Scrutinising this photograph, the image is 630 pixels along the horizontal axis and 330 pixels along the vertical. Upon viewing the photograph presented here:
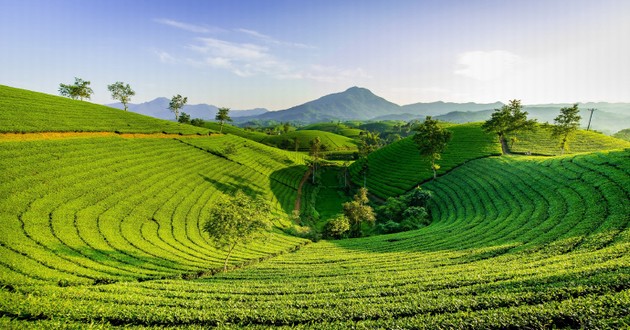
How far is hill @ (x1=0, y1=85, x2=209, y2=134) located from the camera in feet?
174

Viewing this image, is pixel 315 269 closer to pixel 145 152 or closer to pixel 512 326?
pixel 512 326

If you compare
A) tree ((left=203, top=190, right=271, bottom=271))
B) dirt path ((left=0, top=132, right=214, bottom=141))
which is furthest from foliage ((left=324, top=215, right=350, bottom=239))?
dirt path ((left=0, top=132, right=214, bottom=141))

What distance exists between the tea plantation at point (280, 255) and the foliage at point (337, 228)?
803 centimetres

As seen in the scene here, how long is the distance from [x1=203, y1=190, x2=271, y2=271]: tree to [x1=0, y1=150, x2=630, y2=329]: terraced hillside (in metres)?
4.09

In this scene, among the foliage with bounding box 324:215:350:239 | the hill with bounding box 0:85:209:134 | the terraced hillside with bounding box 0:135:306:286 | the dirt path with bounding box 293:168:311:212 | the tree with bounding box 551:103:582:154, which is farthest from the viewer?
the dirt path with bounding box 293:168:311:212

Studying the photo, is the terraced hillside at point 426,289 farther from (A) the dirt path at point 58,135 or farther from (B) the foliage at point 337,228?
(A) the dirt path at point 58,135

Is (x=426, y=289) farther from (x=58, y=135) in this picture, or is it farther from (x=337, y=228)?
(x=58, y=135)

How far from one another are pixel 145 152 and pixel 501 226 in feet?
250

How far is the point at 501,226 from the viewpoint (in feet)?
128

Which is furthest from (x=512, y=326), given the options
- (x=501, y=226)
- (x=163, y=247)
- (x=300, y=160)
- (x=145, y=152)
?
(x=300, y=160)

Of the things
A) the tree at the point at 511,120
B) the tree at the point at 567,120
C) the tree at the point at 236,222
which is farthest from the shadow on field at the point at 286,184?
the tree at the point at 567,120

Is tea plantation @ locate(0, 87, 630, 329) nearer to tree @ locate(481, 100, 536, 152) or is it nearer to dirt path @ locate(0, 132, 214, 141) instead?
dirt path @ locate(0, 132, 214, 141)

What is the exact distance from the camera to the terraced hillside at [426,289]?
1348 centimetres

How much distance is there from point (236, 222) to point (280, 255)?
1332cm
